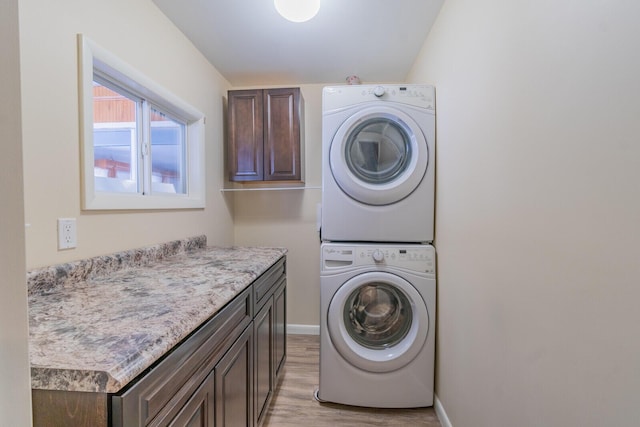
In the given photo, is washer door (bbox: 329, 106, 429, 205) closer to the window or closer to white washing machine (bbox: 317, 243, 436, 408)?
white washing machine (bbox: 317, 243, 436, 408)

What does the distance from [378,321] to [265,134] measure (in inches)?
66.0

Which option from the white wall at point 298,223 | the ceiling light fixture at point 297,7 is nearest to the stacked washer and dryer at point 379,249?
the ceiling light fixture at point 297,7

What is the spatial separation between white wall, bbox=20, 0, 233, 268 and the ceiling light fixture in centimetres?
74

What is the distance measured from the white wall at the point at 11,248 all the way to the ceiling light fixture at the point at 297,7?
127cm

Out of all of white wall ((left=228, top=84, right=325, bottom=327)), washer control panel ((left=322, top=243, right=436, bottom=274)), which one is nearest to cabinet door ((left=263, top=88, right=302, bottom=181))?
white wall ((left=228, top=84, right=325, bottom=327))

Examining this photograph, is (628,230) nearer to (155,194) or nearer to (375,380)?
(375,380)

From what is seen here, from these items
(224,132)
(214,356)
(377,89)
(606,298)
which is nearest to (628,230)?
(606,298)

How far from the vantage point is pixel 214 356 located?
913 millimetres

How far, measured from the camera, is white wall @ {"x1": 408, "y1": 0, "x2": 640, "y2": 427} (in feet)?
1.86

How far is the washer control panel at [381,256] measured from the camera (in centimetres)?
163

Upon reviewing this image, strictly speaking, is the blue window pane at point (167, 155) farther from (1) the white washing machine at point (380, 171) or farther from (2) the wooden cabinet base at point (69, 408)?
(2) the wooden cabinet base at point (69, 408)

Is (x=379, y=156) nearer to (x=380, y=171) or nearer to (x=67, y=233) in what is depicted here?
(x=380, y=171)

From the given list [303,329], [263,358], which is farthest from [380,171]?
[303,329]

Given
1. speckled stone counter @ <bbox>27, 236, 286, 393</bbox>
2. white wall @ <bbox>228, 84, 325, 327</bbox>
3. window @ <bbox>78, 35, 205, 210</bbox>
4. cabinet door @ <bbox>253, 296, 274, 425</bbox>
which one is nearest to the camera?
speckled stone counter @ <bbox>27, 236, 286, 393</bbox>
